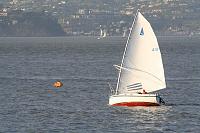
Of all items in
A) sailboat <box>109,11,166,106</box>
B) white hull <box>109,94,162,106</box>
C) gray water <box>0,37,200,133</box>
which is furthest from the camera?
sailboat <box>109,11,166,106</box>

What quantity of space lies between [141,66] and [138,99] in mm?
4031

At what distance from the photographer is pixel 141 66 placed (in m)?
94.0

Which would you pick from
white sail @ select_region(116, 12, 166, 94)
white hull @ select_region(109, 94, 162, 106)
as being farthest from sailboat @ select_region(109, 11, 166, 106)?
white hull @ select_region(109, 94, 162, 106)

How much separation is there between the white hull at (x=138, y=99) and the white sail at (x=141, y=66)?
1.23 meters

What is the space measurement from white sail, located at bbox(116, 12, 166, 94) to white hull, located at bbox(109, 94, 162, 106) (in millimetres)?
1230

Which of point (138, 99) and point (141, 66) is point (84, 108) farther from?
point (141, 66)

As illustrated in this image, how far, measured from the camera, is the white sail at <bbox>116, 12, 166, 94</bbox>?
93.4 m

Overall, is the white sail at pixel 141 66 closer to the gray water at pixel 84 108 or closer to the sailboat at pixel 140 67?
the sailboat at pixel 140 67

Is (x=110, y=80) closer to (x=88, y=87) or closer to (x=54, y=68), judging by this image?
(x=88, y=87)

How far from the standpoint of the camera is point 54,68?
172500mm

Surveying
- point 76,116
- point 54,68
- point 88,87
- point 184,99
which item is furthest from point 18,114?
point 54,68

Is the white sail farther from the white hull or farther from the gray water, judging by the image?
the gray water

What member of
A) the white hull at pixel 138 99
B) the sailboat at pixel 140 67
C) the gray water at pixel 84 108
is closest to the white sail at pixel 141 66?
the sailboat at pixel 140 67

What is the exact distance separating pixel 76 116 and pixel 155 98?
9.17m
